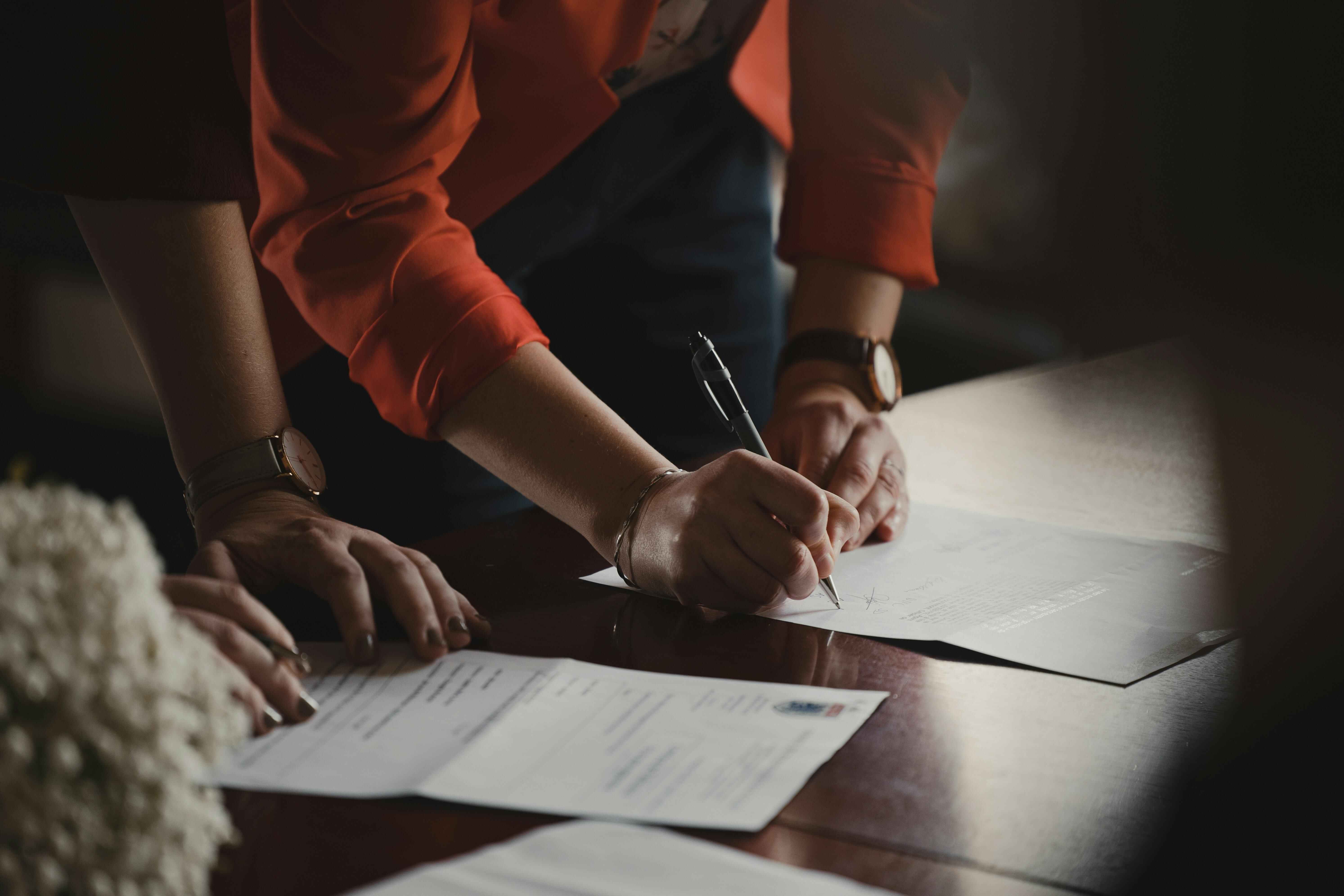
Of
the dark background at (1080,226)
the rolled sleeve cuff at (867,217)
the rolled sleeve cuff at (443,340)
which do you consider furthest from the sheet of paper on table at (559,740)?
the dark background at (1080,226)

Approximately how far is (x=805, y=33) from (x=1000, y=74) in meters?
2.93

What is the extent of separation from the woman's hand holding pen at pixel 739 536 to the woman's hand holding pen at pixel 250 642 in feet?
0.89

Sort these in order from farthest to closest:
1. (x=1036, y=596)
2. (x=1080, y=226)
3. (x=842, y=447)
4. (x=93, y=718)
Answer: (x=1080, y=226) < (x=842, y=447) < (x=1036, y=596) < (x=93, y=718)

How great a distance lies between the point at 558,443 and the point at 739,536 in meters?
0.18

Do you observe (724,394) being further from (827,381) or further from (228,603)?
(228,603)

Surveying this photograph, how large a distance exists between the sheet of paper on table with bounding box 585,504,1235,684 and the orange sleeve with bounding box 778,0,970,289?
0.38m

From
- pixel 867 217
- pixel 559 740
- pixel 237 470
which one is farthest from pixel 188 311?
pixel 867 217

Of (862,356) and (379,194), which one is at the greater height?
(379,194)

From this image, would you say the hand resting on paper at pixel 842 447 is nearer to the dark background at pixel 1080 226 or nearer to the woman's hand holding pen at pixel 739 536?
the woman's hand holding pen at pixel 739 536

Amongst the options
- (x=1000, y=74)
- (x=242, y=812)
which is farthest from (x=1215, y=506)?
(x=1000, y=74)

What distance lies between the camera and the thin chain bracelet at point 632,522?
88cm

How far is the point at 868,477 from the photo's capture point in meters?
1.03

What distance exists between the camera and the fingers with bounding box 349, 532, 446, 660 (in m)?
0.75

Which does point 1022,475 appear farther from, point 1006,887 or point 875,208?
point 1006,887
